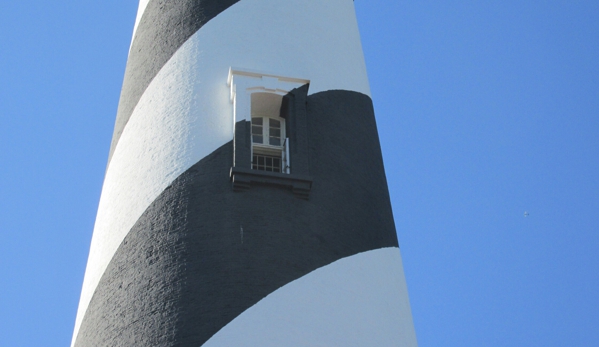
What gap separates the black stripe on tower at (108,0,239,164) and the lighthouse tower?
0.07 feet

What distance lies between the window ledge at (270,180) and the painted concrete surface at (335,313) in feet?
2.77

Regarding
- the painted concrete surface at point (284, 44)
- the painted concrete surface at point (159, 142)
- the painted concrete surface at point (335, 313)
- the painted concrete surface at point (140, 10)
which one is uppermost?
the painted concrete surface at point (140, 10)

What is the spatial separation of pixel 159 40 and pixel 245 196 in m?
3.06

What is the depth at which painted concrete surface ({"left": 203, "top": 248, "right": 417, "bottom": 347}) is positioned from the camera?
8.03m

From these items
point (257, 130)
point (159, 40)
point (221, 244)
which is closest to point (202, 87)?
point (257, 130)

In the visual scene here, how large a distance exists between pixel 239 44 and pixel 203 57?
0.44m

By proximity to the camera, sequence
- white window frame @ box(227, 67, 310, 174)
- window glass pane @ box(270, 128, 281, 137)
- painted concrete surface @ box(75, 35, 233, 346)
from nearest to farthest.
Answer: painted concrete surface @ box(75, 35, 233, 346), white window frame @ box(227, 67, 310, 174), window glass pane @ box(270, 128, 281, 137)

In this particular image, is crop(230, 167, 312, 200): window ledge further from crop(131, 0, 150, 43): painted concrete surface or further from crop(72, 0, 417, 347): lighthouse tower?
crop(131, 0, 150, 43): painted concrete surface

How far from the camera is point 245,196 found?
29.5 ft

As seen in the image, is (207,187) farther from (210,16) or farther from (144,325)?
(210,16)

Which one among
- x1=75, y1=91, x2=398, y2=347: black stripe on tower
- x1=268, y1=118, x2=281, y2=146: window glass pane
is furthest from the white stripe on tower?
x1=268, y1=118, x2=281, y2=146: window glass pane

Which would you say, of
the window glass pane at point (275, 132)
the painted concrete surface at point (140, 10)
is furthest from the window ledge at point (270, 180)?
the painted concrete surface at point (140, 10)

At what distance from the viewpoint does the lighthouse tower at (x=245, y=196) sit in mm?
8281

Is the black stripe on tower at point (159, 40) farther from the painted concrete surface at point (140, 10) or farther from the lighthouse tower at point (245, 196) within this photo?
the painted concrete surface at point (140, 10)
